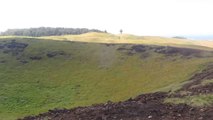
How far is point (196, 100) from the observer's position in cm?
2873

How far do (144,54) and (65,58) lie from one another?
1904 cm

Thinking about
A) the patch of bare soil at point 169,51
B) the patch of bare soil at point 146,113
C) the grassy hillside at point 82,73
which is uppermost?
the patch of bare soil at point 146,113

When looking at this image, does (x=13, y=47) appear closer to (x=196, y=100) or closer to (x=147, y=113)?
(x=196, y=100)

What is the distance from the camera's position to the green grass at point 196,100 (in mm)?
27780

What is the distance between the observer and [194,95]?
30672 mm

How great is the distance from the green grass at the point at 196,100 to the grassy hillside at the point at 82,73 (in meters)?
17.0

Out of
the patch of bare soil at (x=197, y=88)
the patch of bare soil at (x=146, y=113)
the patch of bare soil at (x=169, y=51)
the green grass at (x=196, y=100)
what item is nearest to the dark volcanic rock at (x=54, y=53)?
the patch of bare soil at (x=169, y=51)

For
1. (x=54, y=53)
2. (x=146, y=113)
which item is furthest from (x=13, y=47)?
(x=146, y=113)

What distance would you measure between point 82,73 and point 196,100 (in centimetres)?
5210

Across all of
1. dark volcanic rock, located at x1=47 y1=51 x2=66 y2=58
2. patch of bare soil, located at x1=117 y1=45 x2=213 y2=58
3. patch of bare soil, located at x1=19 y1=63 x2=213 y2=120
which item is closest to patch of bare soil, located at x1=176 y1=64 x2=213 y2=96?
patch of bare soil, located at x1=19 y1=63 x2=213 y2=120

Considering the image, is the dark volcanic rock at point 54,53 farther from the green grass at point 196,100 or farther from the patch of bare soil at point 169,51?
the green grass at point 196,100

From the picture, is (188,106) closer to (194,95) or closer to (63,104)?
(194,95)

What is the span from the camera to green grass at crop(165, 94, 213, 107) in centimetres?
2778

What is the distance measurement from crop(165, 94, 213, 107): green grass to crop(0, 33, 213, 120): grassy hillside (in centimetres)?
1705
